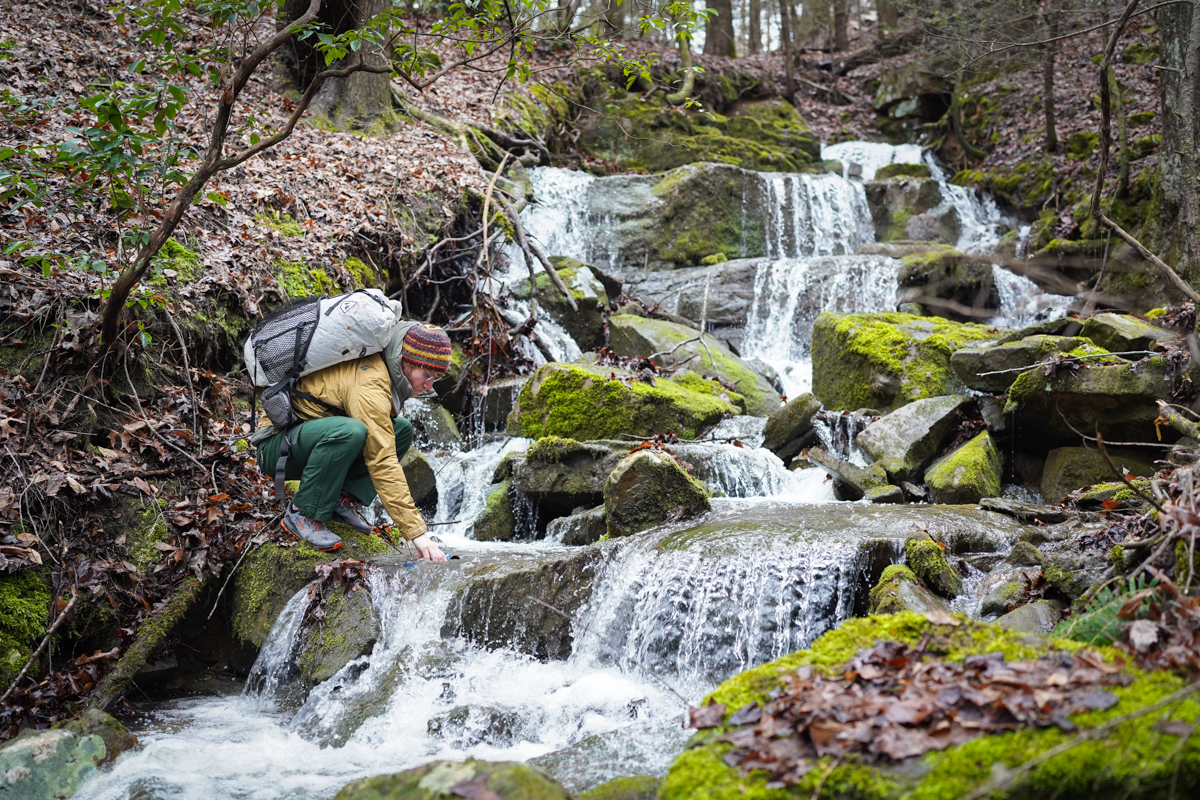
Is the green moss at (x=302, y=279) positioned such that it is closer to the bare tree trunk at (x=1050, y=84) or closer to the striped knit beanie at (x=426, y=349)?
the striped knit beanie at (x=426, y=349)

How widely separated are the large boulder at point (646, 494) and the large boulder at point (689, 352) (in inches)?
150

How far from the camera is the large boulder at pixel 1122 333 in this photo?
262 inches

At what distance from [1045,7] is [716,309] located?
8872mm

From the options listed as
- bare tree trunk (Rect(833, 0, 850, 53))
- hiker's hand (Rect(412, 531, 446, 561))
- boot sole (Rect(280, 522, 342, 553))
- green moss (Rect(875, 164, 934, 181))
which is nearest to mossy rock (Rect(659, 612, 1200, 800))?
hiker's hand (Rect(412, 531, 446, 561))

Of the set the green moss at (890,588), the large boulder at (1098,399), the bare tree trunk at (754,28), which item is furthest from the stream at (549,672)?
the bare tree trunk at (754,28)

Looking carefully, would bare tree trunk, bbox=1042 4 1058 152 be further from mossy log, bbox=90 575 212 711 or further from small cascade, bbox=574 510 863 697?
mossy log, bbox=90 575 212 711

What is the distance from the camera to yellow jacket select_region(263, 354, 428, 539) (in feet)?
14.0

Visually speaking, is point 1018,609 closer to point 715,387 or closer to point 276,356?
point 276,356

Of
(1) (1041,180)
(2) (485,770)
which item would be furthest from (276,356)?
(1) (1041,180)

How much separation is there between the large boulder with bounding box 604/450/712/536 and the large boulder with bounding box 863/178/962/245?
11.3 metres

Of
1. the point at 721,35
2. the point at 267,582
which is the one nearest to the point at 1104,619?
the point at 267,582

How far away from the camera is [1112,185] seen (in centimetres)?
1145

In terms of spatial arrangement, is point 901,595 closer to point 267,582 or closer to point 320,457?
point 320,457

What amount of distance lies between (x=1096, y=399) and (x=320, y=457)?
20.1ft
